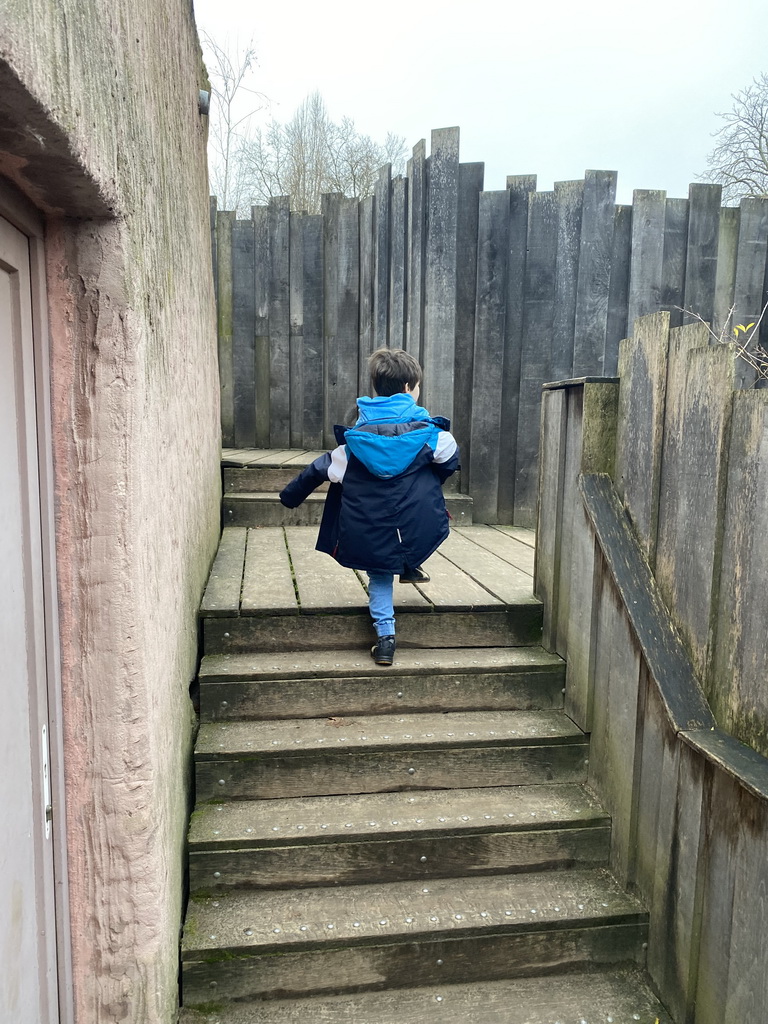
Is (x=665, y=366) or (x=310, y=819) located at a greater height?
(x=665, y=366)

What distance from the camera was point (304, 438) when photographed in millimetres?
5660

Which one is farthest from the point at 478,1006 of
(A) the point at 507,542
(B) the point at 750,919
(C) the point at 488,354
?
(C) the point at 488,354

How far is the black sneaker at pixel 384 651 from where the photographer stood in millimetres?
2709

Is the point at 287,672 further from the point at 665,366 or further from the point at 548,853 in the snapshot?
the point at 665,366

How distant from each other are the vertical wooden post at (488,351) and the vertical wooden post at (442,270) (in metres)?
0.16

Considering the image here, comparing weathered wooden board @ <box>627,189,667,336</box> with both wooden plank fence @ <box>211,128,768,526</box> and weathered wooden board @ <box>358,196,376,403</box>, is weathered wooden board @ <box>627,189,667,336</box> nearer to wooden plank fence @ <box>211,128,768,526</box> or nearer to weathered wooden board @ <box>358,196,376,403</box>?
wooden plank fence @ <box>211,128,768,526</box>

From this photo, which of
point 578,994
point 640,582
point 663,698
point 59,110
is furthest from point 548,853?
point 59,110

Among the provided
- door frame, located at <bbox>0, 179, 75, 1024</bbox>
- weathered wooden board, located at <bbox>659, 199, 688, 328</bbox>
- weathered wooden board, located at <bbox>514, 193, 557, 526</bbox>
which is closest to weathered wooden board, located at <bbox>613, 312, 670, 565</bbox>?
door frame, located at <bbox>0, 179, 75, 1024</bbox>

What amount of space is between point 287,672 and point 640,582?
126 cm

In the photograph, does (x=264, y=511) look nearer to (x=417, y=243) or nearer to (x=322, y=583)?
(x=322, y=583)

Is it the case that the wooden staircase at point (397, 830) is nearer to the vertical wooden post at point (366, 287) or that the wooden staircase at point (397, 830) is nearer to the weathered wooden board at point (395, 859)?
the weathered wooden board at point (395, 859)

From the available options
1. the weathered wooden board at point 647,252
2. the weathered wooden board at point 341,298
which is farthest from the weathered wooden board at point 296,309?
the weathered wooden board at point 647,252

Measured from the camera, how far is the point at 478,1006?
80.4 inches

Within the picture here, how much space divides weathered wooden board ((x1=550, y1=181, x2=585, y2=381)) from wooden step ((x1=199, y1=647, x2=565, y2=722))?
2377 mm
